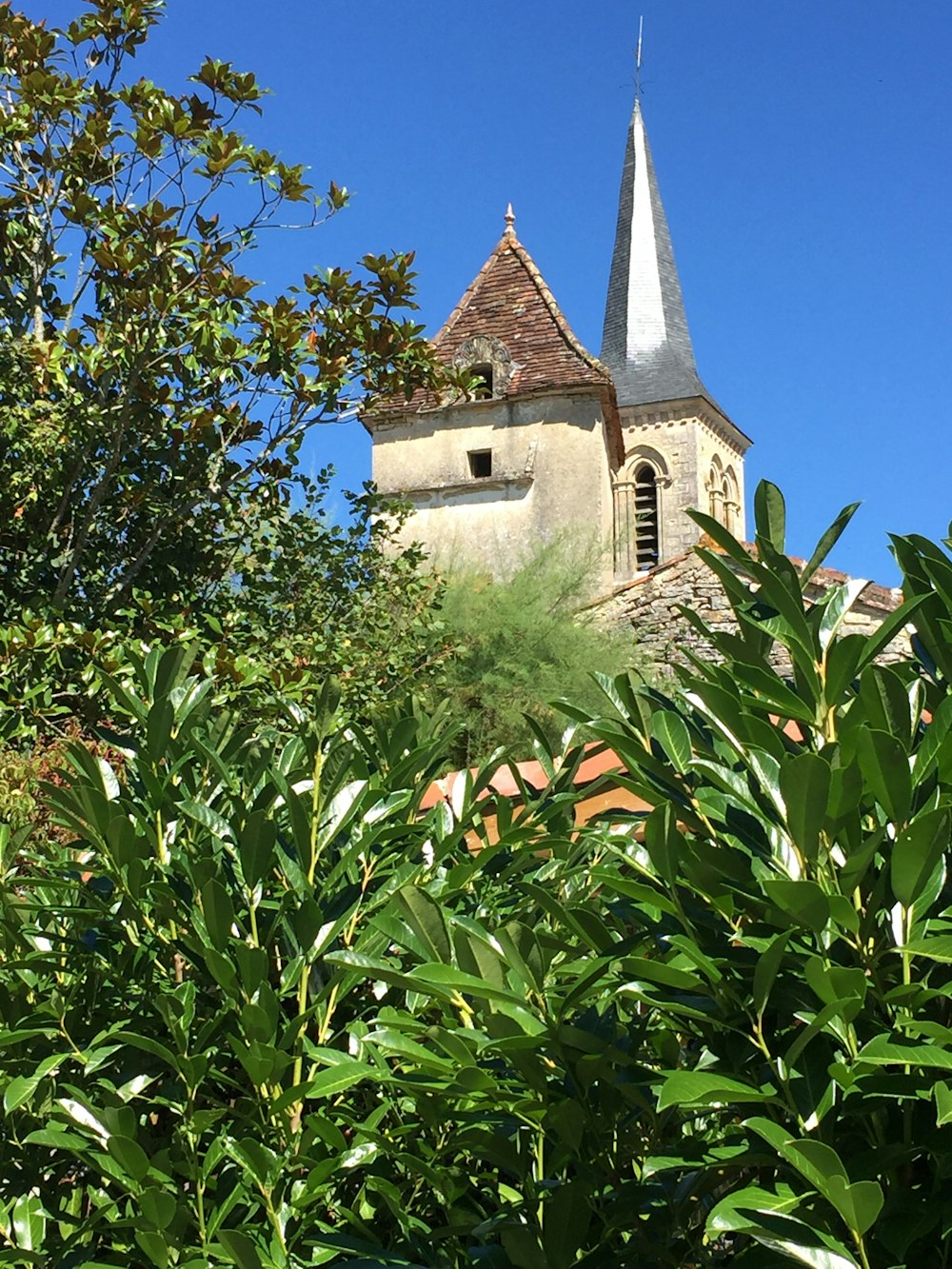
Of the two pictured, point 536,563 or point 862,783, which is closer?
point 862,783

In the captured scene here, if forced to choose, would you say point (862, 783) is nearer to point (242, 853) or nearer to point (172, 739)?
point (242, 853)

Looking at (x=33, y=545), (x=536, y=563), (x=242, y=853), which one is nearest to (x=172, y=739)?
(x=242, y=853)

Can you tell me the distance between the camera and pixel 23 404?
24.4 feet

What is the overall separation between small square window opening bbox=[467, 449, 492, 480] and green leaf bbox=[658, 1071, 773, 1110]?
913 inches

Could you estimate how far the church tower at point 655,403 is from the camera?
123ft

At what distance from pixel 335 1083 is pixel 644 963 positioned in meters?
0.39

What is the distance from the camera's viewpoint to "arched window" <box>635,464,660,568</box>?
36812 mm

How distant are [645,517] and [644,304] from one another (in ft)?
28.1

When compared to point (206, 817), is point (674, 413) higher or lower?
higher

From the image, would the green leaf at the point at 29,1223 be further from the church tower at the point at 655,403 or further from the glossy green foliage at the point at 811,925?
the church tower at the point at 655,403

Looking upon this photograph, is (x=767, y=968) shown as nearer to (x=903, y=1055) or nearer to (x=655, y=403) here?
(x=903, y=1055)

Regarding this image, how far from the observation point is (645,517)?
3841 cm

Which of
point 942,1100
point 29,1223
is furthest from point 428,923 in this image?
point 29,1223

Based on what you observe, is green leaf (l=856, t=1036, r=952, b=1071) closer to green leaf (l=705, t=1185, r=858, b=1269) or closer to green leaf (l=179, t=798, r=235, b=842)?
green leaf (l=705, t=1185, r=858, b=1269)
